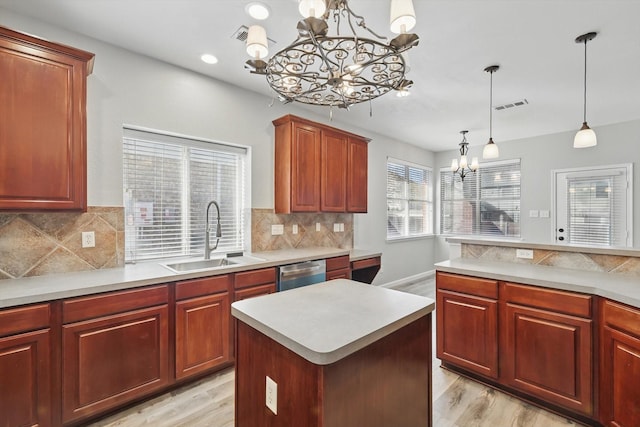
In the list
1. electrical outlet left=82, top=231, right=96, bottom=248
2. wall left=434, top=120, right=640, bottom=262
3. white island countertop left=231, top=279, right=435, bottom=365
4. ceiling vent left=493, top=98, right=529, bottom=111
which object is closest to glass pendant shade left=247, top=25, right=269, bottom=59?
white island countertop left=231, top=279, right=435, bottom=365

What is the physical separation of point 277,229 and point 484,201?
4.59 meters

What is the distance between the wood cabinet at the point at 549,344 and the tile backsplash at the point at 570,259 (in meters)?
0.57

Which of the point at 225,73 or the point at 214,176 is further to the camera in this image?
the point at 214,176

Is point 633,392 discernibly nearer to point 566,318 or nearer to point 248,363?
point 566,318

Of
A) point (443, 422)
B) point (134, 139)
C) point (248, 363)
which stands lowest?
point (443, 422)

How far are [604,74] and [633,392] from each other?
295 centimetres

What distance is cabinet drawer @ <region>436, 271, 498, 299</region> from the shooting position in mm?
2258

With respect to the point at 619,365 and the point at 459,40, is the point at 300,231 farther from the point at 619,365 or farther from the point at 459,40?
the point at 619,365

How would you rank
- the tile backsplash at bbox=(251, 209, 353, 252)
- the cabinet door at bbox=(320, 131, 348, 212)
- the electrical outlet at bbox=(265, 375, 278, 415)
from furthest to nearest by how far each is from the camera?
the cabinet door at bbox=(320, 131, 348, 212) < the tile backsplash at bbox=(251, 209, 353, 252) < the electrical outlet at bbox=(265, 375, 278, 415)

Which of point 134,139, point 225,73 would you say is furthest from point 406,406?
point 225,73

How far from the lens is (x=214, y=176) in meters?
3.21

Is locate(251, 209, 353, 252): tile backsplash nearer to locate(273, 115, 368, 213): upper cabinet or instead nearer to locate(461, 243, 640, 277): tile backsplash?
locate(273, 115, 368, 213): upper cabinet

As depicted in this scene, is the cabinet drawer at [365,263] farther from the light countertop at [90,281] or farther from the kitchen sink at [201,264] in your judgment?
the kitchen sink at [201,264]

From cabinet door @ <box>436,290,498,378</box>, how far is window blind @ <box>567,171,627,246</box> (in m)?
3.96
